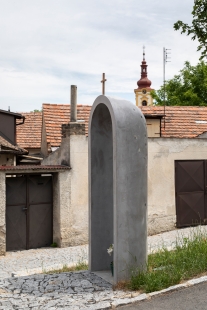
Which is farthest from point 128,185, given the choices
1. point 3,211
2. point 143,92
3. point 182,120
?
point 143,92

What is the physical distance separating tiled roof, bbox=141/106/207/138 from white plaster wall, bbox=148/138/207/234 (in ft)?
20.2

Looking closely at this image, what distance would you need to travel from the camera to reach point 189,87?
38.7 metres

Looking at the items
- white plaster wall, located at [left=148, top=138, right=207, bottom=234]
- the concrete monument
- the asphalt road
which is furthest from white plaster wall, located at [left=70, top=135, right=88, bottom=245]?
the asphalt road

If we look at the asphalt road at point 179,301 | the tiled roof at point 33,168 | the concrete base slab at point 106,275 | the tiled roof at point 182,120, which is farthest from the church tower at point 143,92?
the asphalt road at point 179,301

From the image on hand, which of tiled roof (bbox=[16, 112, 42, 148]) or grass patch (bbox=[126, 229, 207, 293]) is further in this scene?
tiled roof (bbox=[16, 112, 42, 148])

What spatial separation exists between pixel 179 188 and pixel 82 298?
26.7 ft

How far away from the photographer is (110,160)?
8.16m

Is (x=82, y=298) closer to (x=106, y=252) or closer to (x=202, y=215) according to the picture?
(x=106, y=252)

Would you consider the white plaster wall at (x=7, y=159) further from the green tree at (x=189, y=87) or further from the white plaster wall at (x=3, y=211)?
the green tree at (x=189, y=87)

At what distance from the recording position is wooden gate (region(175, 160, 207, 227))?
45.8 ft

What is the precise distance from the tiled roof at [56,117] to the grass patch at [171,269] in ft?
32.4

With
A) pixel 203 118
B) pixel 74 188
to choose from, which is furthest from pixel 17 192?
pixel 203 118

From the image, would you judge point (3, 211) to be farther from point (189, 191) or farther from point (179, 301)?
point (179, 301)

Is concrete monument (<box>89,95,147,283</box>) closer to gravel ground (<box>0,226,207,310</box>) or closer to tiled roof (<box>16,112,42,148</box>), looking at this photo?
gravel ground (<box>0,226,207,310</box>)
